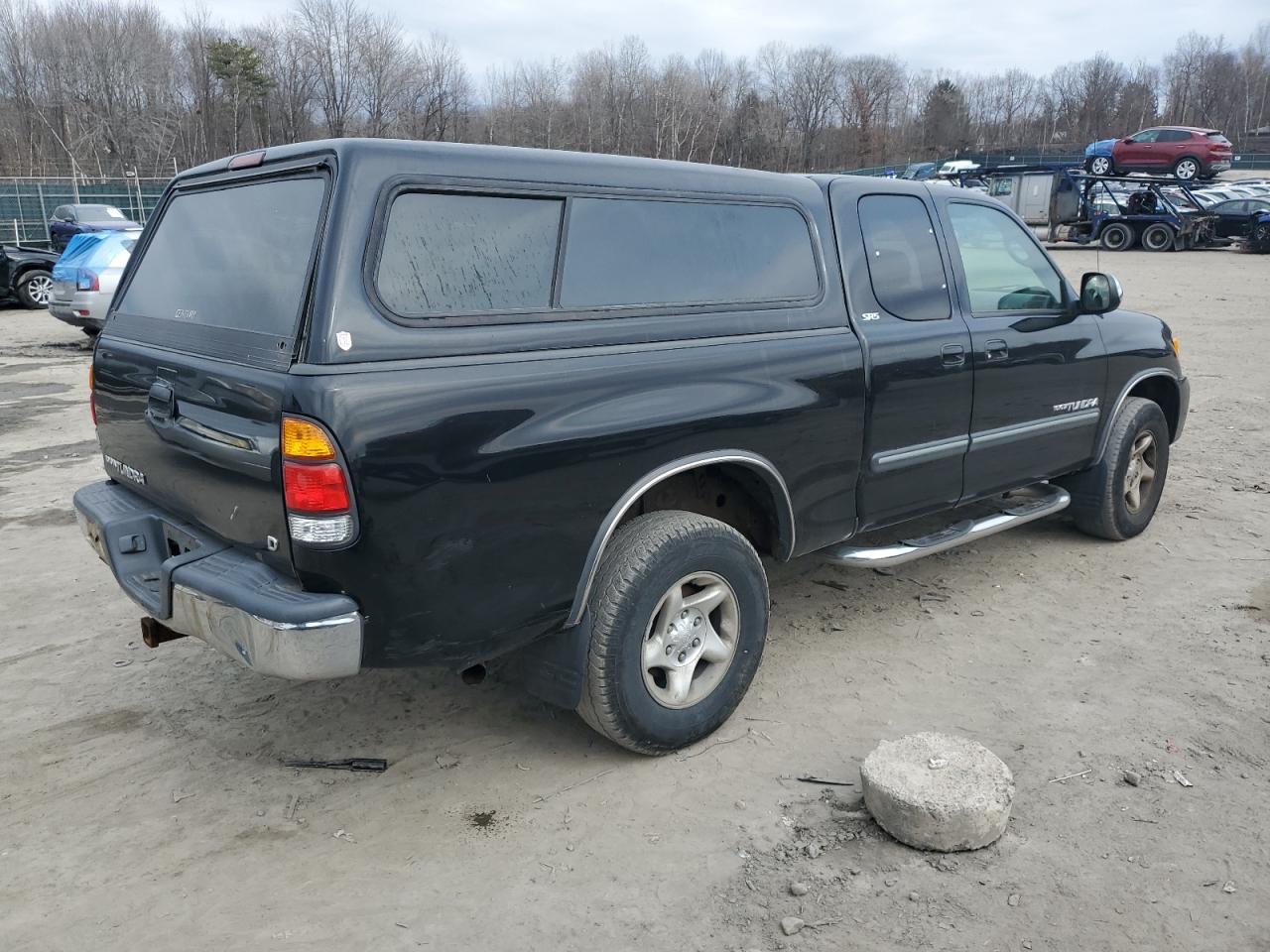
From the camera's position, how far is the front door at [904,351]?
3904 millimetres

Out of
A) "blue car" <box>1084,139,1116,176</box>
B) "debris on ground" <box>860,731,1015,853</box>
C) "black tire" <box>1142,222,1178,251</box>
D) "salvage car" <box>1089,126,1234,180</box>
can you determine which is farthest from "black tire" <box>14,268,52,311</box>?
"salvage car" <box>1089,126,1234,180</box>

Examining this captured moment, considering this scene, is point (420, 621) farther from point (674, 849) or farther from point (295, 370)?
point (674, 849)

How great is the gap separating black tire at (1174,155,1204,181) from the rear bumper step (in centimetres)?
3950

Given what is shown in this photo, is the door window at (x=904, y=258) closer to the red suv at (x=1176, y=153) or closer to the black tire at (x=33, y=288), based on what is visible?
the black tire at (x=33, y=288)

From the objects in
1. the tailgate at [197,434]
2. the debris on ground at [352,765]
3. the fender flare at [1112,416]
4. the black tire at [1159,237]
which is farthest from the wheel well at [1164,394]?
the black tire at [1159,237]

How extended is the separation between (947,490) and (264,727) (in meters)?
2.99

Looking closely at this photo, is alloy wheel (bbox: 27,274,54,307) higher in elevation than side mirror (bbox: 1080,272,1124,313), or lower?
lower

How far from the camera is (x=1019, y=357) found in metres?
4.51

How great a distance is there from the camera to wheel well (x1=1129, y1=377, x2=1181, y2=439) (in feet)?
18.4

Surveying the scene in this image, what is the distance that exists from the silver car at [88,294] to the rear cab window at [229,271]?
9780mm

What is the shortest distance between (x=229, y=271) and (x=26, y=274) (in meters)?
17.2

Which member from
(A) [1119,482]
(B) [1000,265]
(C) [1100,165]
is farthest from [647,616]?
(C) [1100,165]

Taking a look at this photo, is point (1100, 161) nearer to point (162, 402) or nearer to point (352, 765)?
point (352, 765)

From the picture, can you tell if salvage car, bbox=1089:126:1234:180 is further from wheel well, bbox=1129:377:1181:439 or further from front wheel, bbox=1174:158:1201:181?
wheel well, bbox=1129:377:1181:439
